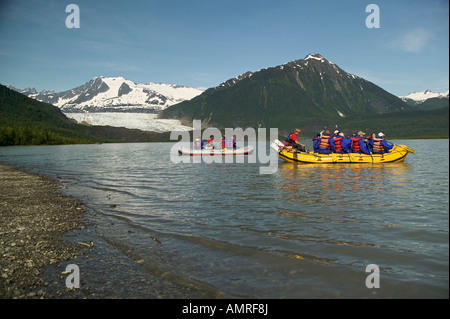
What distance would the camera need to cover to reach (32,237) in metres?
9.32

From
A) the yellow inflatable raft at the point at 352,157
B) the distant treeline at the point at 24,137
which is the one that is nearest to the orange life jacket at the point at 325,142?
the yellow inflatable raft at the point at 352,157

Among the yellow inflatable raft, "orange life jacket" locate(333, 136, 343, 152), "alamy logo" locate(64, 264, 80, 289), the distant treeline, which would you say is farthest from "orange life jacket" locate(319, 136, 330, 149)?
the distant treeline

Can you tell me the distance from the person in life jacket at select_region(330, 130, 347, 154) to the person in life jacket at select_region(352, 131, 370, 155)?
40.2 inches

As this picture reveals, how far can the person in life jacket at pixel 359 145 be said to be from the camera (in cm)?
2895

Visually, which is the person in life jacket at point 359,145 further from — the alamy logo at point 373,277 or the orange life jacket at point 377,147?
the alamy logo at point 373,277

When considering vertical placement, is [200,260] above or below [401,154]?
below

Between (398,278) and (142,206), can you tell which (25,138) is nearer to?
(142,206)

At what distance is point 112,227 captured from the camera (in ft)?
35.4

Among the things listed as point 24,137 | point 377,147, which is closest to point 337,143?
point 377,147

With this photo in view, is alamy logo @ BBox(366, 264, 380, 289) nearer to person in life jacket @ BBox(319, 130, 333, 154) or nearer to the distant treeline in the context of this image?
person in life jacket @ BBox(319, 130, 333, 154)

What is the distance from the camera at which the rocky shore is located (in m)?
6.38

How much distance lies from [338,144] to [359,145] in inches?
70.8
